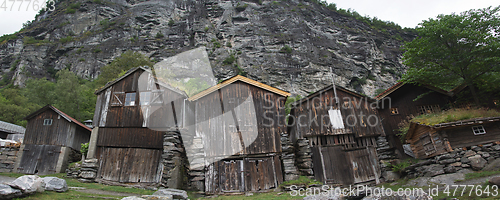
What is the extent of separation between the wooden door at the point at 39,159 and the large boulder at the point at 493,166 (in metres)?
29.9

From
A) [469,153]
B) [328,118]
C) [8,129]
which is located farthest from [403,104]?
[8,129]

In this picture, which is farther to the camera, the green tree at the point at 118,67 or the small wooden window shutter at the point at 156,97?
the green tree at the point at 118,67

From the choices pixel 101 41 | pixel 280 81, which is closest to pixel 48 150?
pixel 280 81

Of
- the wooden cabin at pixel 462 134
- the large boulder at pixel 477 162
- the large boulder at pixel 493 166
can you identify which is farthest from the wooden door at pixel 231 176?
the large boulder at pixel 493 166

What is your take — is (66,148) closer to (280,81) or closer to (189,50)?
(280,81)

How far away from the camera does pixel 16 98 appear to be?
108 ft

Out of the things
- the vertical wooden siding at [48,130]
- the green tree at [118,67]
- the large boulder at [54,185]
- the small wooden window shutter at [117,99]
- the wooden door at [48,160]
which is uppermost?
the green tree at [118,67]

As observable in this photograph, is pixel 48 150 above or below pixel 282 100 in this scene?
below

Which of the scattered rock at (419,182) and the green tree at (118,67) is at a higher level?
the green tree at (118,67)

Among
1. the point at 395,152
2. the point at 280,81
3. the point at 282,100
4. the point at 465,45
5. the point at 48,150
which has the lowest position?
the point at 395,152

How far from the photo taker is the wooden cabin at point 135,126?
1677cm

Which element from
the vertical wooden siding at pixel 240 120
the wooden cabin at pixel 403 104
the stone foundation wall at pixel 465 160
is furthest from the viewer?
the wooden cabin at pixel 403 104

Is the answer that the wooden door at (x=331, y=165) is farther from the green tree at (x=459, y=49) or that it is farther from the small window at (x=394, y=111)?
the green tree at (x=459, y=49)

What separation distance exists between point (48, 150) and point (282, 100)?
65.6 ft
